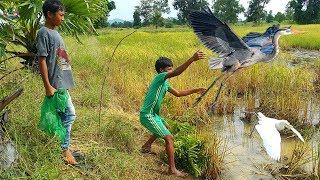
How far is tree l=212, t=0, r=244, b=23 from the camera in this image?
104 feet

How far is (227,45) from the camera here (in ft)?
8.58

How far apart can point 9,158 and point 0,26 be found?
1.73 metres

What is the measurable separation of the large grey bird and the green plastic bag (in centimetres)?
108

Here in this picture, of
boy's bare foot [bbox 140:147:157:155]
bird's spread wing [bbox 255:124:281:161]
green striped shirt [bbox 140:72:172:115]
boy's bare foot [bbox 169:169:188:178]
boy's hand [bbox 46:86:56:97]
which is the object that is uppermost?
boy's hand [bbox 46:86:56:97]

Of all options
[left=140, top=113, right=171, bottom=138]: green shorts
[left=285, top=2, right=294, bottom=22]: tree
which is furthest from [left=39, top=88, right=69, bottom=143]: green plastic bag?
[left=285, top=2, right=294, bottom=22]: tree

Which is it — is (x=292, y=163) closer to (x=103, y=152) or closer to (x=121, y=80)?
(x=103, y=152)

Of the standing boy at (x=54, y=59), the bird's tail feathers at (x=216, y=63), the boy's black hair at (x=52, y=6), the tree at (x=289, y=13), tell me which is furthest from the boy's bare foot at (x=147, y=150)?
the tree at (x=289, y=13)

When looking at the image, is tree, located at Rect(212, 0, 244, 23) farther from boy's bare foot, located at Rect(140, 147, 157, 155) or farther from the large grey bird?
the large grey bird

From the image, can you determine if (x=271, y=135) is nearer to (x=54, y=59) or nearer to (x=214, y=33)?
(x=214, y=33)

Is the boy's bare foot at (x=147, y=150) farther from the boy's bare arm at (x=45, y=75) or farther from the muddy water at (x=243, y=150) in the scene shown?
the boy's bare arm at (x=45, y=75)

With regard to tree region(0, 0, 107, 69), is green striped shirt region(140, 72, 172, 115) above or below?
below

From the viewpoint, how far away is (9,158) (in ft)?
7.13

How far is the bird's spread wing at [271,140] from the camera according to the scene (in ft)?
7.48

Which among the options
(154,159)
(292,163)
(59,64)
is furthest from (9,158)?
(292,163)
